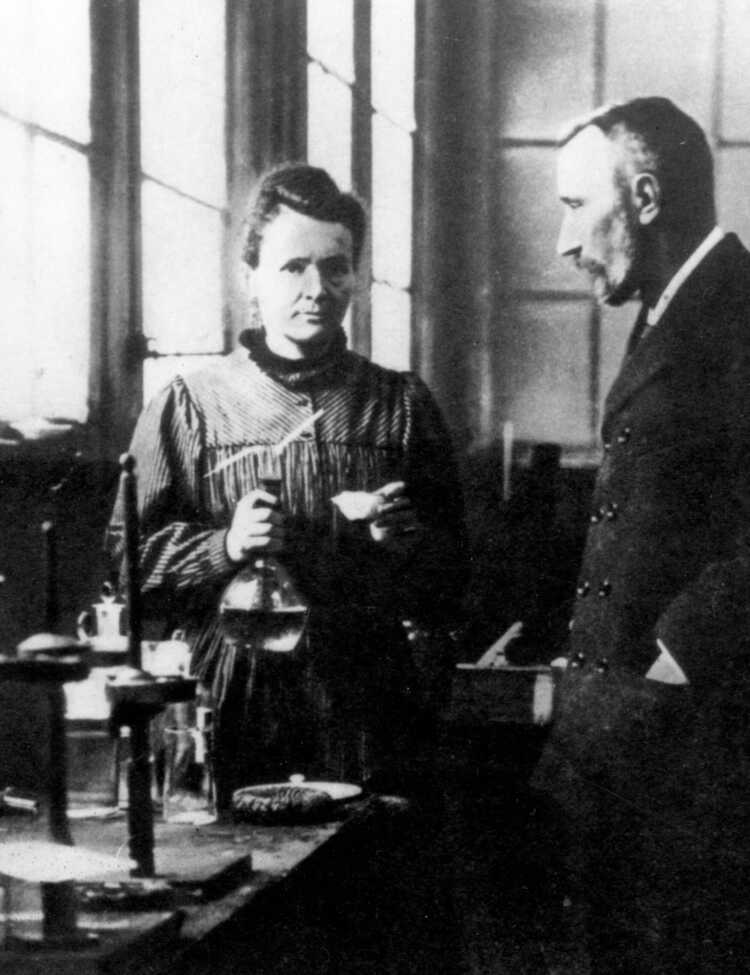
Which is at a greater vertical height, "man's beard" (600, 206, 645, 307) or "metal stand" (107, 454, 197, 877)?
"man's beard" (600, 206, 645, 307)

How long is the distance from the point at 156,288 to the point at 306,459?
76 centimetres

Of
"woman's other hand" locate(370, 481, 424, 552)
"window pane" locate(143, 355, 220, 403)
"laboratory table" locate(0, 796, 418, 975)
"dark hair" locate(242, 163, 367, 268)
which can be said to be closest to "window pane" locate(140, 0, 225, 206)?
"window pane" locate(143, 355, 220, 403)

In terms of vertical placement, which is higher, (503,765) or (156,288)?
(156,288)

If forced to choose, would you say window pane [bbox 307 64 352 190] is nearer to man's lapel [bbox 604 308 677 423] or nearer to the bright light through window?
the bright light through window

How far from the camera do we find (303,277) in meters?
2.13

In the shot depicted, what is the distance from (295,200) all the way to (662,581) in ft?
2.65

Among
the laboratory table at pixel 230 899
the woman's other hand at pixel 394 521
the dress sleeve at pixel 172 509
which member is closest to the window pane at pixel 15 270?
the dress sleeve at pixel 172 509

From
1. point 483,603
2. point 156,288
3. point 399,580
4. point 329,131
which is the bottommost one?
point 483,603

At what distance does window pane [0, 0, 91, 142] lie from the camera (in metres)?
2.23

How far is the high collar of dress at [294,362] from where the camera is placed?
2203 mm

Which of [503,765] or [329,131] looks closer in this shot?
[503,765]

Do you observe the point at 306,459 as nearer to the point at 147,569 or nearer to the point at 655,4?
the point at 147,569

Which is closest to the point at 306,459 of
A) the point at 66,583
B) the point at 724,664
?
the point at 66,583

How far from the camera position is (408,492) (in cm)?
223
